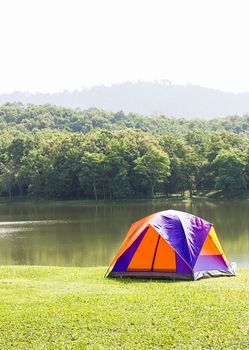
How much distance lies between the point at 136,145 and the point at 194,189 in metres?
11.4

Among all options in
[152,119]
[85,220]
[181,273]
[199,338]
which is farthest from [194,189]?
[152,119]

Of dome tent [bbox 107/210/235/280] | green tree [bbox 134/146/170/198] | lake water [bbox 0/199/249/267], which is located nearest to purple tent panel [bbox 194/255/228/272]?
dome tent [bbox 107/210/235/280]

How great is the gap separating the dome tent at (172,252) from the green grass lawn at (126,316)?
89cm

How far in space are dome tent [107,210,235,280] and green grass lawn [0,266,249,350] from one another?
89 centimetres

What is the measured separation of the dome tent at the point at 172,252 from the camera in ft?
39.5

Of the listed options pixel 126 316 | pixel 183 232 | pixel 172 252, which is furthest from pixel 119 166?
pixel 126 316

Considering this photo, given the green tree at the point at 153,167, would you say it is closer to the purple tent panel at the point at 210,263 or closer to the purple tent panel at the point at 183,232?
the purple tent panel at the point at 183,232

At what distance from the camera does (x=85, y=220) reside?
42.3m

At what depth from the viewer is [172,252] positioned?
1217 centimetres

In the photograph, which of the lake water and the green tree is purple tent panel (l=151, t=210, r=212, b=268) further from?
the green tree

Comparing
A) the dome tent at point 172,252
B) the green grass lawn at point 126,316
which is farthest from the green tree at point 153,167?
the green grass lawn at point 126,316

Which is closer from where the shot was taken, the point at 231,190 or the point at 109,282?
the point at 109,282

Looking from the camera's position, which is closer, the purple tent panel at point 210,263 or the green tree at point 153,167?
the purple tent panel at point 210,263

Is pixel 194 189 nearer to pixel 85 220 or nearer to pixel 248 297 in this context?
pixel 85 220
